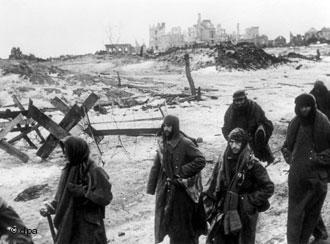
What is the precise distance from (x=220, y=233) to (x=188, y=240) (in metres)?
0.64

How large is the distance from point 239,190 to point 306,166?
50.3 inches

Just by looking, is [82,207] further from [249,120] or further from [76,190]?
[249,120]

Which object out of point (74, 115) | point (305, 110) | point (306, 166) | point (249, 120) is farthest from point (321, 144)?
point (74, 115)

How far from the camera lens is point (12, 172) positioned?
9508mm

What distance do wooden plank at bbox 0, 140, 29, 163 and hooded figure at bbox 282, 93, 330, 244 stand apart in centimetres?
638

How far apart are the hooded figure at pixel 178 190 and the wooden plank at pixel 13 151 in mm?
5636

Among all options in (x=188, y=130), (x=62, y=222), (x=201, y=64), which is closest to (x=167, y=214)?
(x=62, y=222)

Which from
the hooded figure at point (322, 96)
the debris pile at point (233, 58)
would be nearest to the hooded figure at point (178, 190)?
the hooded figure at point (322, 96)

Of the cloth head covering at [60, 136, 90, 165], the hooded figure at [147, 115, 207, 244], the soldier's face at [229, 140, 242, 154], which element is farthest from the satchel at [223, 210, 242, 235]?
the cloth head covering at [60, 136, 90, 165]

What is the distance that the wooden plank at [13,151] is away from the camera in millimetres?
9750

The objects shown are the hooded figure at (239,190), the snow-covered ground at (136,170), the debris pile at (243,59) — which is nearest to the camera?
the hooded figure at (239,190)

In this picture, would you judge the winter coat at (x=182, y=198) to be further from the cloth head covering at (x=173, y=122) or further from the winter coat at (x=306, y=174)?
the winter coat at (x=306, y=174)

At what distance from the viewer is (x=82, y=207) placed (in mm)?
4176

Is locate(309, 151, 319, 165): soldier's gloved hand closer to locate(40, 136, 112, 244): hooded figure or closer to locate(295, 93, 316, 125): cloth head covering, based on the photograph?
locate(295, 93, 316, 125): cloth head covering
